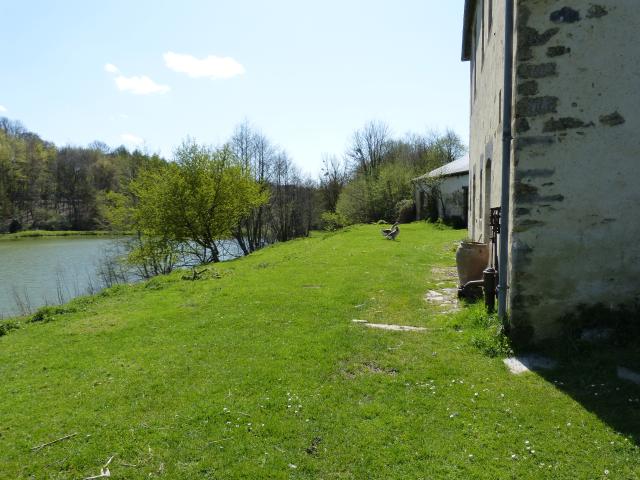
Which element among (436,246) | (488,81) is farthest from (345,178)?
(488,81)

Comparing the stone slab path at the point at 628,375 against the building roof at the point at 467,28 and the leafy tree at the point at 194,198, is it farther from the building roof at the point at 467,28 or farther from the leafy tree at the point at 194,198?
the leafy tree at the point at 194,198

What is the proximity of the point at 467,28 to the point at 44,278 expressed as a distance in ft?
64.4

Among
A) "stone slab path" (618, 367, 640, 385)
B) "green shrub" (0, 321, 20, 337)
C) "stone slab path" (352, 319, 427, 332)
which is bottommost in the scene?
"green shrub" (0, 321, 20, 337)

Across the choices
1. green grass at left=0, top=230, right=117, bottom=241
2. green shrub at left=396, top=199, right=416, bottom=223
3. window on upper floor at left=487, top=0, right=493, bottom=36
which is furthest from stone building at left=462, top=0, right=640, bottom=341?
green grass at left=0, top=230, right=117, bottom=241

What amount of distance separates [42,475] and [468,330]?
5.01 meters

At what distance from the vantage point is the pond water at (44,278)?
14.9 m

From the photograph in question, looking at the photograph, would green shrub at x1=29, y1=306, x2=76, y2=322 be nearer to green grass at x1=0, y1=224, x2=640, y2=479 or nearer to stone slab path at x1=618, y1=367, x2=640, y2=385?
green grass at x1=0, y1=224, x2=640, y2=479

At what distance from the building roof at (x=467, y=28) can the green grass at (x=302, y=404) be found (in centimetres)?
888

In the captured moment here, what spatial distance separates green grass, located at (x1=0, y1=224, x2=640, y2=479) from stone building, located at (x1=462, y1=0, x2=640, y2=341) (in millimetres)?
938

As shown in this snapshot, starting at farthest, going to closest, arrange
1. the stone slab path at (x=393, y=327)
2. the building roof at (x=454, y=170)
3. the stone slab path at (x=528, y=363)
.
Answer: the building roof at (x=454, y=170) → the stone slab path at (x=393, y=327) → the stone slab path at (x=528, y=363)

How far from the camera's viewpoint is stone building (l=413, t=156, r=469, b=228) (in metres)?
25.2

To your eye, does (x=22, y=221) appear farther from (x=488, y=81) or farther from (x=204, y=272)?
(x=488, y=81)

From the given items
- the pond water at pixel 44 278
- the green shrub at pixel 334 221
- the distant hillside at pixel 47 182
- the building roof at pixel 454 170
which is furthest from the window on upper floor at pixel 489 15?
the distant hillside at pixel 47 182

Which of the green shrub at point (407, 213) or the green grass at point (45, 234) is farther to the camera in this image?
the green grass at point (45, 234)
